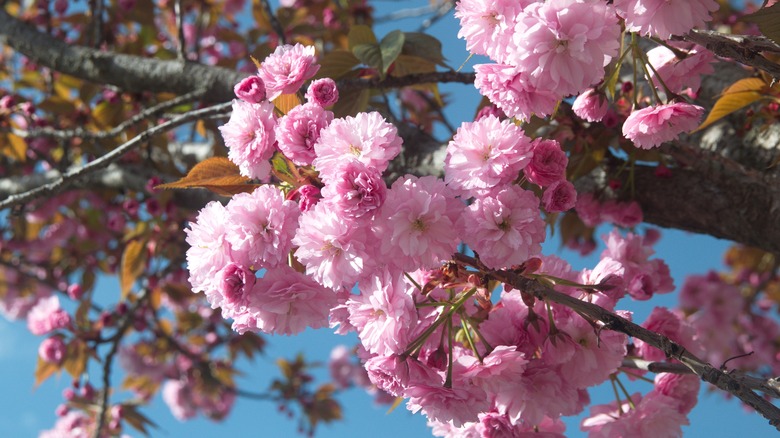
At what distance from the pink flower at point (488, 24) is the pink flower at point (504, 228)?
21 centimetres

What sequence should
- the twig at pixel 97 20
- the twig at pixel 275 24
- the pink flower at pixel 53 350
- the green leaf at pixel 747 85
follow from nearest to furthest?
the green leaf at pixel 747 85
the twig at pixel 275 24
the twig at pixel 97 20
the pink flower at pixel 53 350

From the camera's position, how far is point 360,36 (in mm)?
1512

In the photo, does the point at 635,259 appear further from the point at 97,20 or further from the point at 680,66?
the point at 97,20

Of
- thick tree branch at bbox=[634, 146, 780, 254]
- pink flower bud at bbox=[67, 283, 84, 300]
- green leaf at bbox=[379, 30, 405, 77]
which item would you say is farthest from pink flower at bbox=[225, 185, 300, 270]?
pink flower bud at bbox=[67, 283, 84, 300]

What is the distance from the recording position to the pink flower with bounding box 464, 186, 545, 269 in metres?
0.83

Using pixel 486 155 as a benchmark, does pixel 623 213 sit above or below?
below

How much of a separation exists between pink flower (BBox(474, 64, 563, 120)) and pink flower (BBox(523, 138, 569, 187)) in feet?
0.16

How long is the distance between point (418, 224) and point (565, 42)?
0.97 feet

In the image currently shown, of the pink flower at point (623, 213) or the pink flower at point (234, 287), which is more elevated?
the pink flower at point (234, 287)

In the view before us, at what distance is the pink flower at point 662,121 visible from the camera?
0.95m

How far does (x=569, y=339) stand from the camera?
0.99 meters

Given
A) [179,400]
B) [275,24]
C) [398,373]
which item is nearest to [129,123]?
[275,24]

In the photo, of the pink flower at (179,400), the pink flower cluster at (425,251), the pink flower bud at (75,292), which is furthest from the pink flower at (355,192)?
the pink flower at (179,400)

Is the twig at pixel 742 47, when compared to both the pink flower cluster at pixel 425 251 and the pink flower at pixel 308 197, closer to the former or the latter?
the pink flower cluster at pixel 425 251
